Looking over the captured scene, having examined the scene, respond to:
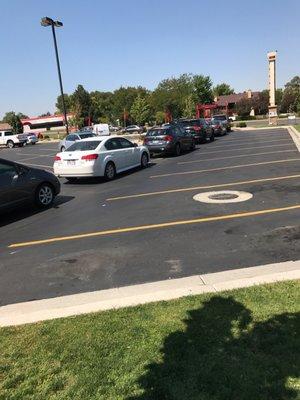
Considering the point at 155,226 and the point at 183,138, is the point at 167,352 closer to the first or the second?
the point at 155,226

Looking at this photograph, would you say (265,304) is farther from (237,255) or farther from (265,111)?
(265,111)

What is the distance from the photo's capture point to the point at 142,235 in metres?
7.71

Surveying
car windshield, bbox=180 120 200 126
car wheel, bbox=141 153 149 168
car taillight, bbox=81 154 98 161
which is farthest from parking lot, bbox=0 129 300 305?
car windshield, bbox=180 120 200 126

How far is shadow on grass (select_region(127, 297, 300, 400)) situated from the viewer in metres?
3.19

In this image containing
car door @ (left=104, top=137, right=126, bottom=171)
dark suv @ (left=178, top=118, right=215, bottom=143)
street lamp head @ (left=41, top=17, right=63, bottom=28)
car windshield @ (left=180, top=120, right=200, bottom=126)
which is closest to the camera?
car door @ (left=104, top=137, right=126, bottom=171)

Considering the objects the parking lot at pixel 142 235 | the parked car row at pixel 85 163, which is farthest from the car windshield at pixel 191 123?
the parking lot at pixel 142 235

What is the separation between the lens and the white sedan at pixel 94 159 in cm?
1472

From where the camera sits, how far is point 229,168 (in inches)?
635

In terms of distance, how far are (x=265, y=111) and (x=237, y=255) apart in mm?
109114

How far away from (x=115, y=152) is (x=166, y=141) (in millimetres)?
6190

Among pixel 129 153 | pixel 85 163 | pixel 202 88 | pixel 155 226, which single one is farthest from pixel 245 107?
pixel 155 226

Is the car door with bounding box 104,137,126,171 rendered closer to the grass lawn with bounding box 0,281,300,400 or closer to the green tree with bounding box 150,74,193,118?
the grass lawn with bounding box 0,281,300,400

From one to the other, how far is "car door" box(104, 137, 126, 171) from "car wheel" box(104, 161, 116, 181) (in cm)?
18

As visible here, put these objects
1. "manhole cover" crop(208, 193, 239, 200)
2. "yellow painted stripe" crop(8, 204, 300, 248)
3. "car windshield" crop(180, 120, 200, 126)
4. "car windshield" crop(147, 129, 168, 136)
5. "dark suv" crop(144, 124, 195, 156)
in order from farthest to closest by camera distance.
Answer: "car windshield" crop(180, 120, 200, 126) → "car windshield" crop(147, 129, 168, 136) → "dark suv" crop(144, 124, 195, 156) → "manhole cover" crop(208, 193, 239, 200) → "yellow painted stripe" crop(8, 204, 300, 248)
